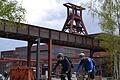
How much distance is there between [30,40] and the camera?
168ft

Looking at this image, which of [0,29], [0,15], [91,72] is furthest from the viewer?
[0,29]

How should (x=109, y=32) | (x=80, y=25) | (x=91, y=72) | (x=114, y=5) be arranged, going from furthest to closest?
(x=80, y=25), (x=109, y=32), (x=114, y=5), (x=91, y=72)

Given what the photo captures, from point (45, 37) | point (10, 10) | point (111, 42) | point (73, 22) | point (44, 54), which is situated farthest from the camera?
point (44, 54)

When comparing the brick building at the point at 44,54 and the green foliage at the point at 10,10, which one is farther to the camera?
the brick building at the point at 44,54

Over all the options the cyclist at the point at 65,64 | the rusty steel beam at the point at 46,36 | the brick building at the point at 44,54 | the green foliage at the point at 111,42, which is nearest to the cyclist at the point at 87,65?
the cyclist at the point at 65,64

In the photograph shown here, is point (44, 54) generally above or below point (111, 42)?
below

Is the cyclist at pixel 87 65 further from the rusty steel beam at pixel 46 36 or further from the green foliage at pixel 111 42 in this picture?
the rusty steel beam at pixel 46 36

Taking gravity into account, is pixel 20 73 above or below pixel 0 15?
below

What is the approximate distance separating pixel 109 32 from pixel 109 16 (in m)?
2.93

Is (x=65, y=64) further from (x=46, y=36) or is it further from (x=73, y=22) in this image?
(x=73, y=22)

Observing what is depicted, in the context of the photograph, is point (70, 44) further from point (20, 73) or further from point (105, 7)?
point (20, 73)

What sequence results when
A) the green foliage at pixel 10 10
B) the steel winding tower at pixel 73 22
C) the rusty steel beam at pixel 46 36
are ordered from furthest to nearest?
1. the steel winding tower at pixel 73 22
2. the rusty steel beam at pixel 46 36
3. the green foliage at pixel 10 10

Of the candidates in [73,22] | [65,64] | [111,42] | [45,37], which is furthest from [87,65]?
[73,22]

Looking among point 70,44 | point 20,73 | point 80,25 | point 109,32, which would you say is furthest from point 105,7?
point 80,25
